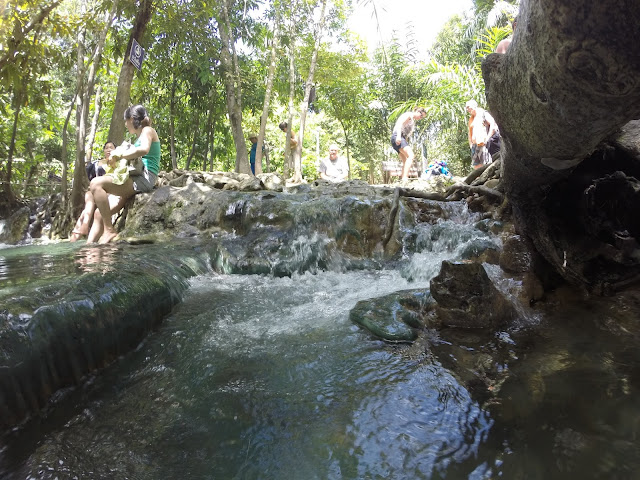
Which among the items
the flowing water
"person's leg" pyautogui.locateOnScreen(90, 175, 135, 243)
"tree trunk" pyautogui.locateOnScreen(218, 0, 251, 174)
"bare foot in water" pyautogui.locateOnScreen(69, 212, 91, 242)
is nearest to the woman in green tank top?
"person's leg" pyautogui.locateOnScreen(90, 175, 135, 243)

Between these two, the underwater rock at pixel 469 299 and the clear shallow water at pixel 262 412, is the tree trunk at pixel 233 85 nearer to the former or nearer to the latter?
the clear shallow water at pixel 262 412

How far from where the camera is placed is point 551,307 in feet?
10.2

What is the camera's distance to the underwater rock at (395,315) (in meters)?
2.80

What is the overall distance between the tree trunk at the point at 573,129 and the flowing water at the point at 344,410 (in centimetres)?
50

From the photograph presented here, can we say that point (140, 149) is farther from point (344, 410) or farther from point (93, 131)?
point (93, 131)

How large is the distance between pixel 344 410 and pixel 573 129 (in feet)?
5.51

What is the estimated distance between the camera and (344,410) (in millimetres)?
2006

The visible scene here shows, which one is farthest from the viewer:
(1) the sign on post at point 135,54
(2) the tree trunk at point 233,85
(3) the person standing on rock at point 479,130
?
(2) the tree trunk at point 233,85

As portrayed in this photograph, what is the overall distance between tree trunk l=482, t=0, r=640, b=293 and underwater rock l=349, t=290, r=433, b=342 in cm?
105

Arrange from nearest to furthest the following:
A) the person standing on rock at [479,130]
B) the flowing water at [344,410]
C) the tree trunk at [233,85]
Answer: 1. the flowing water at [344,410]
2. the person standing on rock at [479,130]
3. the tree trunk at [233,85]

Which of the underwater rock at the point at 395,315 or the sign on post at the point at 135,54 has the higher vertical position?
the sign on post at the point at 135,54

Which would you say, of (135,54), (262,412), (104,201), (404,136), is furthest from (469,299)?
(135,54)

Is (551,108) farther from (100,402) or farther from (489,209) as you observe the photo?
(489,209)

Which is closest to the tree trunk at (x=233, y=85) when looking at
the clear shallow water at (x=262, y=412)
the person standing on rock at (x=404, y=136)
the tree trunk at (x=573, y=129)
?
the person standing on rock at (x=404, y=136)
